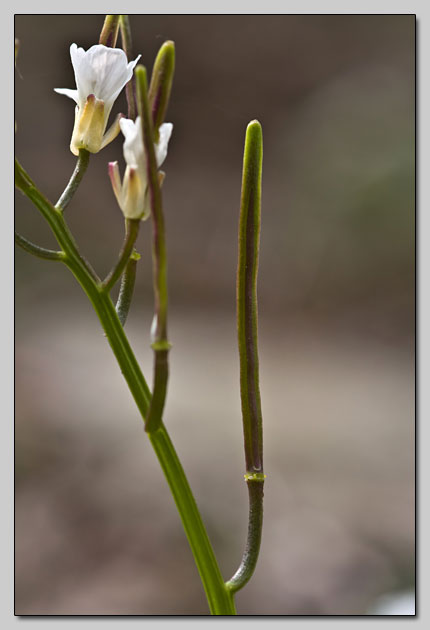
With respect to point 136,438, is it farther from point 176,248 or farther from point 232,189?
point 232,189

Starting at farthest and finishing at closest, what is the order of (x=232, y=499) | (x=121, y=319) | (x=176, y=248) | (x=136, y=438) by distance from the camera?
(x=176, y=248), (x=136, y=438), (x=232, y=499), (x=121, y=319)

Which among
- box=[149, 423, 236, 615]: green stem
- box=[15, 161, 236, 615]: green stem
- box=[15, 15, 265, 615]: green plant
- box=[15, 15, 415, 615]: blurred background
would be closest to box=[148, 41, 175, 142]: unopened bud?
box=[15, 15, 265, 615]: green plant

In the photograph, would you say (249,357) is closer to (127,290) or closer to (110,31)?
(127,290)

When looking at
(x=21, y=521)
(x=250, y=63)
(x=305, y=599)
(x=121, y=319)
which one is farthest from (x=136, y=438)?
(x=250, y=63)

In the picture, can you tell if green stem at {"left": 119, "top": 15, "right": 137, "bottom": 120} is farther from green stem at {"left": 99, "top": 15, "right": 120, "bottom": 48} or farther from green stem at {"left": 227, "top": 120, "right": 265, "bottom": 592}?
green stem at {"left": 227, "top": 120, "right": 265, "bottom": 592}

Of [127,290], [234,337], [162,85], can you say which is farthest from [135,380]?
[234,337]

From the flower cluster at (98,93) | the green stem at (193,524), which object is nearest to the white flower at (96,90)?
the flower cluster at (98,93)
